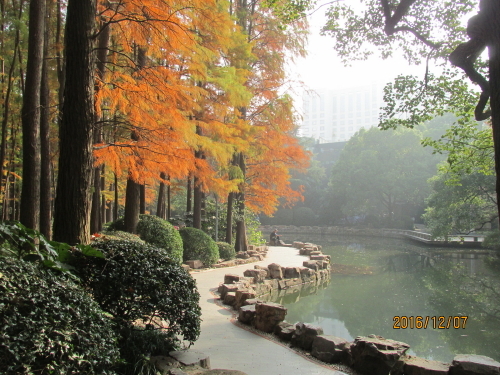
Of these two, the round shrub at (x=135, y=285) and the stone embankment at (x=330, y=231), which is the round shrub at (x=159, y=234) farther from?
the stone embankment at (x=330, y=231)

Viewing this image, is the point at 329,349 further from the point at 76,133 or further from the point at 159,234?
the point at 159,234

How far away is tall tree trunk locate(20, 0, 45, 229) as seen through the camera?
633 cm

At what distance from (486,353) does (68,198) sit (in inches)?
269

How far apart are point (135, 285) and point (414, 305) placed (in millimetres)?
8160

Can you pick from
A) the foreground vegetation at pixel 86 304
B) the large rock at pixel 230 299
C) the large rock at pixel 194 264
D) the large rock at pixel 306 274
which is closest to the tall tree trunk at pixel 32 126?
the foreground vegetation at pixel 86 304

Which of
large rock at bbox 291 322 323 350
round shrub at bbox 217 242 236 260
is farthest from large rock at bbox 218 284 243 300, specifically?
round shrub at bbox 217 242 236 260

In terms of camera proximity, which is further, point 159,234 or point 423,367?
point 159,234

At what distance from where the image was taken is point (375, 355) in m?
4.46

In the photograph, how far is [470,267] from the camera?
16562mm

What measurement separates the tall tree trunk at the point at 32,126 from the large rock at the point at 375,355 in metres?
5.07

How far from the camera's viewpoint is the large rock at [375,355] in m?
4.39

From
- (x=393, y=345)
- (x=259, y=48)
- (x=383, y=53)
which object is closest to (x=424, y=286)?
(x=383, y=53)

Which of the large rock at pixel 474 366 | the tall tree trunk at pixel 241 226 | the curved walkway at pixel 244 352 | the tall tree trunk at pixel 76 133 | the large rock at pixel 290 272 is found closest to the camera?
the large rock at pixel 474 366

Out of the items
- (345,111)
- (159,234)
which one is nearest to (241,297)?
(159,234)
